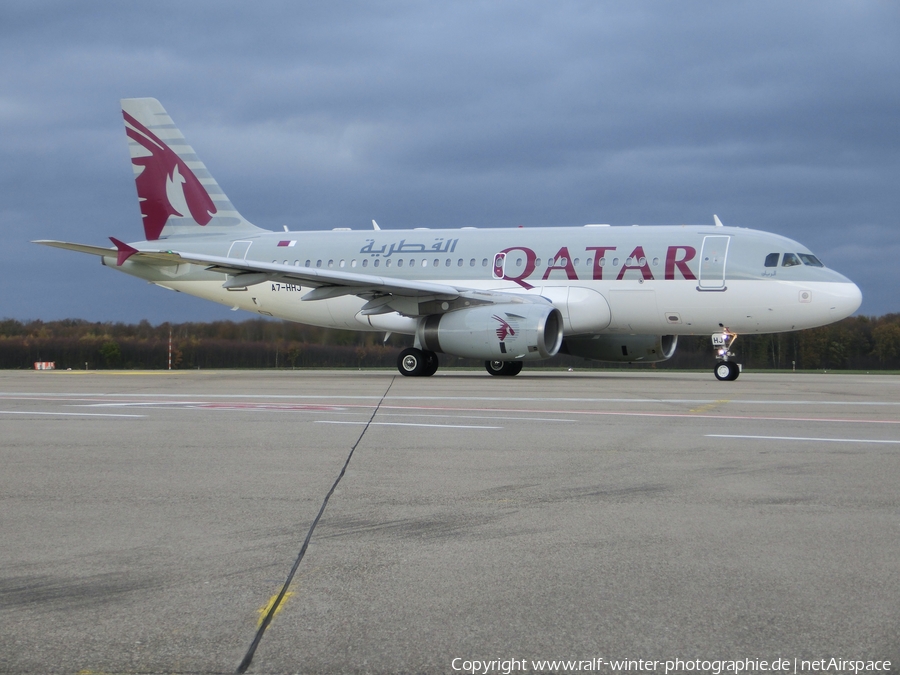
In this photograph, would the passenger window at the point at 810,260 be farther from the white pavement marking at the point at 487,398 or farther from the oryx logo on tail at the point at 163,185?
the oryx logo on tail at the point at 163,185

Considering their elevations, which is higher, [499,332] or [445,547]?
[499,332]

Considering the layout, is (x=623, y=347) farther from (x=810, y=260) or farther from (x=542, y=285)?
(x=810, y=260)

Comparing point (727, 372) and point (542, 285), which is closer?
point (727, 372)

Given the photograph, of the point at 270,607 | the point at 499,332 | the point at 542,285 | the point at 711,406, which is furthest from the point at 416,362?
the point at 270,607

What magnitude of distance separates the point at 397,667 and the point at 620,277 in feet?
61.4

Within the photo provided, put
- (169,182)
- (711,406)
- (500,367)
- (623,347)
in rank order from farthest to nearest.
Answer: (169,182) → (500,367) → (623,347) → (711,406)

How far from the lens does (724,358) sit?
21.1m

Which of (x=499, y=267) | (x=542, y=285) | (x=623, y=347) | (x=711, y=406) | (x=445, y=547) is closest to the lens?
(x=445, y=547)

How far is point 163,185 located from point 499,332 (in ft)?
38.7

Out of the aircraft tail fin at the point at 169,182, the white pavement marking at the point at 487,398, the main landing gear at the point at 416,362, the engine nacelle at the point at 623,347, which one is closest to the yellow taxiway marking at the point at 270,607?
the white pavement marking at the point at 487,398

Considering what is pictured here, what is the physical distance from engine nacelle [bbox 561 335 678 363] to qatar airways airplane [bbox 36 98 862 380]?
1.2 inches

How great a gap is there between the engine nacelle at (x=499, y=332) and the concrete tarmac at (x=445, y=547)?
33.4 feet

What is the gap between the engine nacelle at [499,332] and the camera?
65.6 feet

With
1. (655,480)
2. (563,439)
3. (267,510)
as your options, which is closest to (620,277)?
(563,439)
